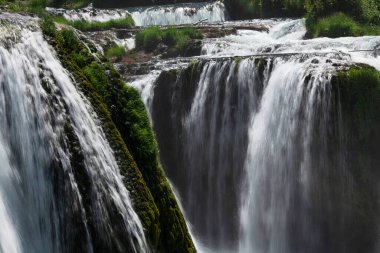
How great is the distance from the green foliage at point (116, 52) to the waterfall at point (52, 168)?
469 inches

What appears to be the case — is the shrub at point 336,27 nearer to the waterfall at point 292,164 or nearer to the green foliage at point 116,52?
the waterfall at point 292,164

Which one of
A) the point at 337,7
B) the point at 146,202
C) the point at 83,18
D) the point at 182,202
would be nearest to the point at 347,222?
the point at 182,202

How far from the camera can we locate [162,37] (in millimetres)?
21156

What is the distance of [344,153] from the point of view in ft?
46.0

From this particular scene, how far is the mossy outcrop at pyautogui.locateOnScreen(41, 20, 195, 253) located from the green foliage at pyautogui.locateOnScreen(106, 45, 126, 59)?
1097cm

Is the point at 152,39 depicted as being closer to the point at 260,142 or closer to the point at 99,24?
the point at 99,24

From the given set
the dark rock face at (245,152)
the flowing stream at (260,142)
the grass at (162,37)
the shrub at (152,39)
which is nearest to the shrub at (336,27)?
the flowing stream at (260,142)

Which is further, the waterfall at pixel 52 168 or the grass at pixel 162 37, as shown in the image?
the grass at pixel 162 37

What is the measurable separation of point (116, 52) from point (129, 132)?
11.9 meters

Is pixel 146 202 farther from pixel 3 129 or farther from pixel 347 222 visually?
pixel 347 222

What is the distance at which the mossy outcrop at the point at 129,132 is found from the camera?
26.1 ft

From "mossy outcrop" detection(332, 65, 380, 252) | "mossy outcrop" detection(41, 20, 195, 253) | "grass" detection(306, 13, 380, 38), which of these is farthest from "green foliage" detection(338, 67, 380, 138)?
"mossy outcrop" detection(41, 20, 195, 253)

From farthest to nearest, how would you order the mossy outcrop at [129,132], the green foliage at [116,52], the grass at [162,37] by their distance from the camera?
the grass at [162,37] < the green foliage at [116,52] < the mossy outcrop at [129,132]

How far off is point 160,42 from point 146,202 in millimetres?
13733
